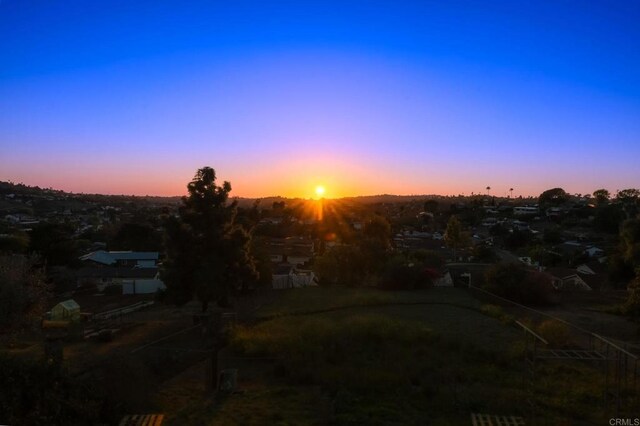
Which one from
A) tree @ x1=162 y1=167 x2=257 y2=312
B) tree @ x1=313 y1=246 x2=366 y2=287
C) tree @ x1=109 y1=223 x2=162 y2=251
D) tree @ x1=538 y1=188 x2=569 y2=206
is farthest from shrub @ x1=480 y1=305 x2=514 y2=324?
tree @ x1=538 y1=188 x2=569 y2=206

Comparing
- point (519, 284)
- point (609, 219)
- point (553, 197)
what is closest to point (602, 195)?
point (553, 197)

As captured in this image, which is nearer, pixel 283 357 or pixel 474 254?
pixel 283 357

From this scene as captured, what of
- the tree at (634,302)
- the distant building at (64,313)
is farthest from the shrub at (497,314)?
the distant building at (64,313)

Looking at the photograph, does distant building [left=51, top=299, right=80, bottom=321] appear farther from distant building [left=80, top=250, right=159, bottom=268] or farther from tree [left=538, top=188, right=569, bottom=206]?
tree [left=538, top=188, right=569, bottom=206]

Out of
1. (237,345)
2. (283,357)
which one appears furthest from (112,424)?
(237,345)

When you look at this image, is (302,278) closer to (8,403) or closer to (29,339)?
(29,339)

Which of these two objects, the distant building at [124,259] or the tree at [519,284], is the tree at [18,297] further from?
the distant building at [124,259]
